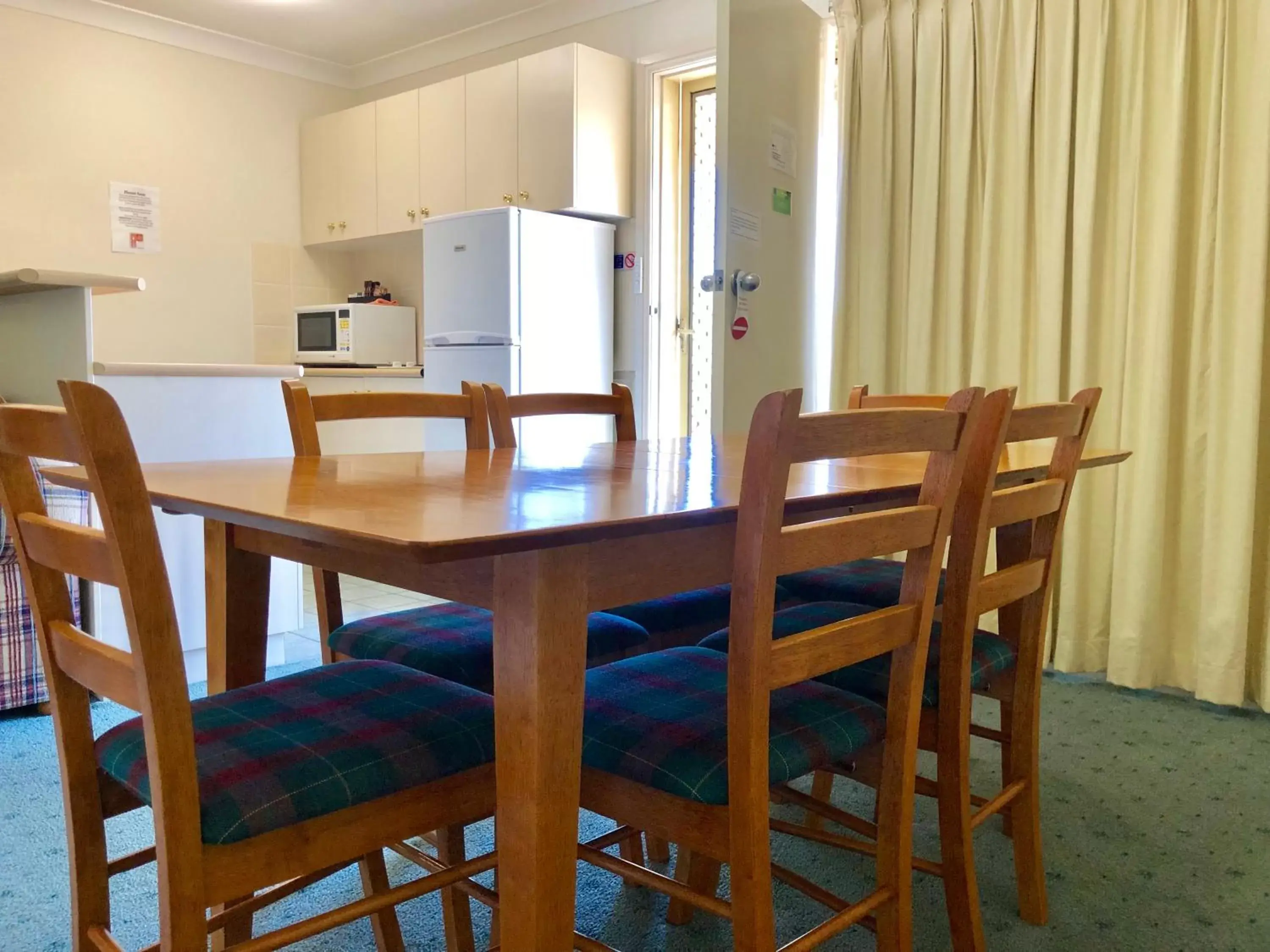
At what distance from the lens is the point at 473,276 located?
4098 millimetres

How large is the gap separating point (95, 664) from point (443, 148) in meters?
4.12

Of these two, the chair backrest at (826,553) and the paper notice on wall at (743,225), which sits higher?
the paper notice on wall at (743,225)

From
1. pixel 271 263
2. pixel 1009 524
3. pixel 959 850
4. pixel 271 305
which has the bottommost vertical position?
pixel 959 850

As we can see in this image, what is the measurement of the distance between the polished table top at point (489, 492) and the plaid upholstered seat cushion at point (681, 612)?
0.90 feet

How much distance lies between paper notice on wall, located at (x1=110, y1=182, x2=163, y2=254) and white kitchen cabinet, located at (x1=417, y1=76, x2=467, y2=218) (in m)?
1.31

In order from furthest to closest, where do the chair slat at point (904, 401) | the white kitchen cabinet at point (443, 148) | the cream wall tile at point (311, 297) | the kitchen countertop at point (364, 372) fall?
the cream wall tile at point (311, 297) < the kitchen countertop at point (364, 372) < the white kitchen cabinet at point (443, 148) < the chair slat at point (904, 401)

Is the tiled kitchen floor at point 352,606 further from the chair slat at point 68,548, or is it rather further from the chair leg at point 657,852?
the chair slat at point 68,548

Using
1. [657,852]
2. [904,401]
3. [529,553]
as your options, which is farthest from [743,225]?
[529,553]

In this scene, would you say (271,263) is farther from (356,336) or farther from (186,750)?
(186,750)

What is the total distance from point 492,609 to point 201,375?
218 cm

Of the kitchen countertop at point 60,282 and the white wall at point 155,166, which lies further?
the white wall at point 155,166

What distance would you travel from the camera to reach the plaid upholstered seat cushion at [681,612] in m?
1.78

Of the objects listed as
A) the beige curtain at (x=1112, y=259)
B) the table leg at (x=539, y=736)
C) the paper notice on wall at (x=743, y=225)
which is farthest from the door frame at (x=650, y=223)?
the table leg at (x=539, y=736)

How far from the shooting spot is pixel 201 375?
9.23ft
